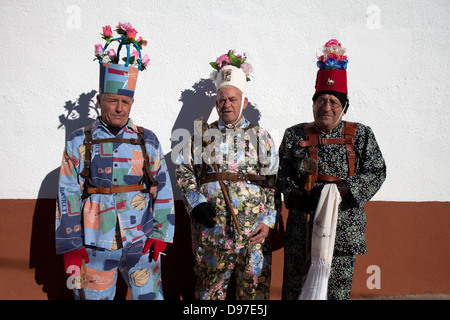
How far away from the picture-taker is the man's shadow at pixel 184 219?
3.36 metres

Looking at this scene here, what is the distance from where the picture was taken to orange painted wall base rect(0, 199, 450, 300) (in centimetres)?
330

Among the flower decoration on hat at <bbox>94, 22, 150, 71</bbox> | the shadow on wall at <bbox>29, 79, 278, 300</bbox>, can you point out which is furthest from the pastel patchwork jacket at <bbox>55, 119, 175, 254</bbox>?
the shadow on wall at <bbox>29, 79, 278, 300</bbox>

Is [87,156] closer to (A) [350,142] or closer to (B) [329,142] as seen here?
→ (B) [329,142]

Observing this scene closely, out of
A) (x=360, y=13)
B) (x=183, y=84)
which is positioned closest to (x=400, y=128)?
(x=360, y=13)

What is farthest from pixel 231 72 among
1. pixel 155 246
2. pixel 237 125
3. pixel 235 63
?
pixel 155 246

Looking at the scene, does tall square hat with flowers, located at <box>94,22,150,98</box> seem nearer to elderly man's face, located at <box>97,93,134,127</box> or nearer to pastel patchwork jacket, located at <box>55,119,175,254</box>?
elderly man's face, located at <box>97,93,134,127</box>

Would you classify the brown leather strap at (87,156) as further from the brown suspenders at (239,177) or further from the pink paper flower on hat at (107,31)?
the brown suspenders at (239,177)

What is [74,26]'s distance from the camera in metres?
3.38

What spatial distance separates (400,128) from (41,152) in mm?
3822

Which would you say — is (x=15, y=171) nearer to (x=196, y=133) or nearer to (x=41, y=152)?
(x=41, y=152)

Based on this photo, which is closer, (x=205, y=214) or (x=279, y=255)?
(x=205, y=214)

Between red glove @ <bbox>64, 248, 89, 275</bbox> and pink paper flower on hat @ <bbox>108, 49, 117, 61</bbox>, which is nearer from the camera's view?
red glove @ <bbox>64, 248, 89, 275</bbox>

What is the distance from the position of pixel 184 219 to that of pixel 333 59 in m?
2.02

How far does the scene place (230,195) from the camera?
2695 millimetres
